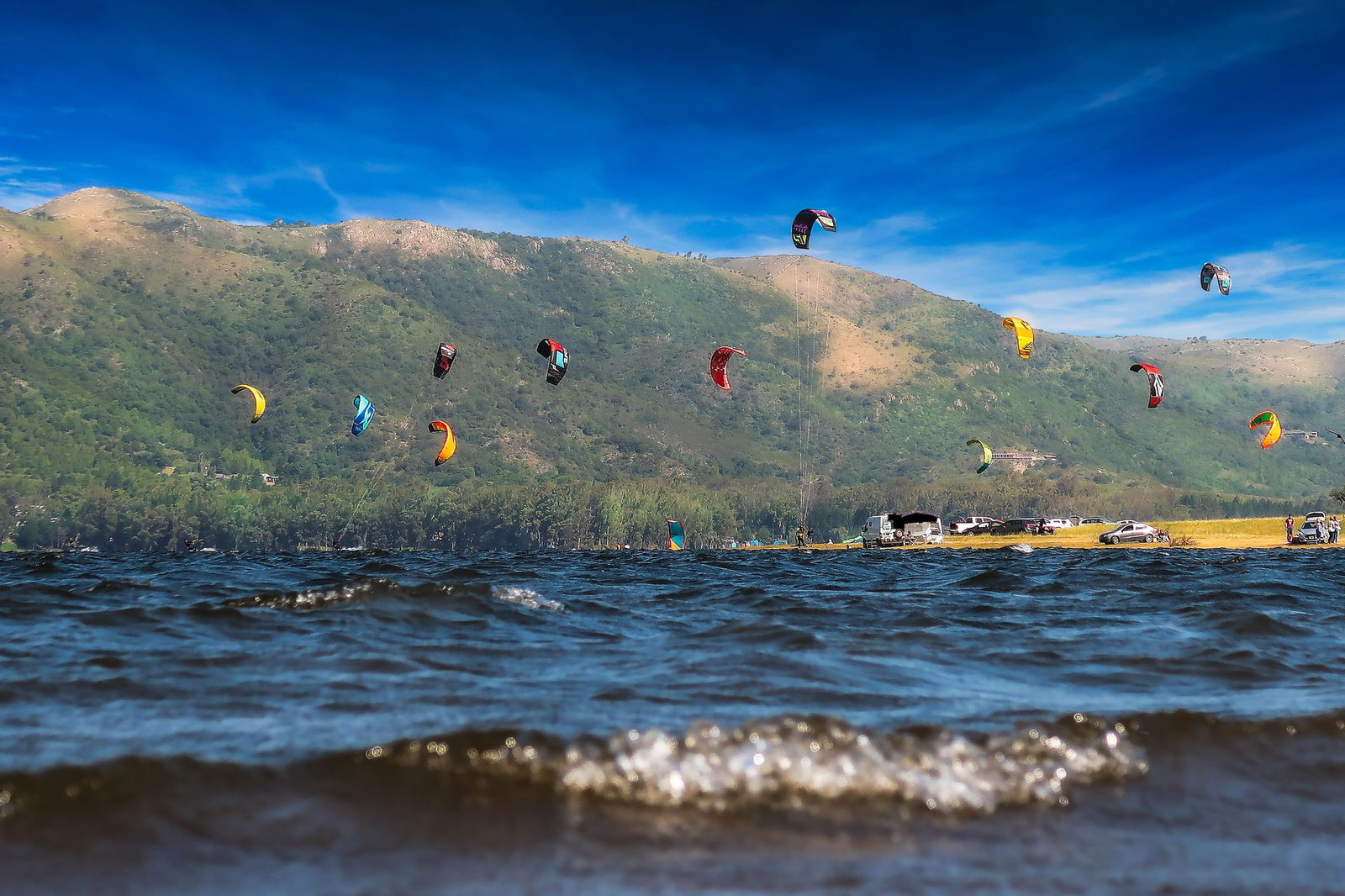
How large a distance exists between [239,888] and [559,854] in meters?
1.37

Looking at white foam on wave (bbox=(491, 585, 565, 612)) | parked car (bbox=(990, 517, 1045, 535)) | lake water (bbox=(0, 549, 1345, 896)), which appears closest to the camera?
lake water (bbox=(0, 549, 1345, 896))

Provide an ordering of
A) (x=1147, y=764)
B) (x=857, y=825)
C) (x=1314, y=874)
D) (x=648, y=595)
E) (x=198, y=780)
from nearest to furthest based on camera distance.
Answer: (x=1314, y=874) → (x=857, y=825) → (x=198, y=780) → (x=1147, y=764) → (x=648, y=595)

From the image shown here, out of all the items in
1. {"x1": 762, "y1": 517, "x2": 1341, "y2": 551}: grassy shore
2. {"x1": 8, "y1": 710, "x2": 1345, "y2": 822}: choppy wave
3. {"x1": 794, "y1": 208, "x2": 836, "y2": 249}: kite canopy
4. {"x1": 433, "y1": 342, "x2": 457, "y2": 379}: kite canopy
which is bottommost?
{"x1": 762, "y1": 517, "x2": 1341, "y2": 551}: grassy shore

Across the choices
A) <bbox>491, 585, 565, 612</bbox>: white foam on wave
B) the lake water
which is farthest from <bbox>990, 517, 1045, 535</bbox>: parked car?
the lake water

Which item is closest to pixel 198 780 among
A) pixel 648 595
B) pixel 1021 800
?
pixel 1021 800

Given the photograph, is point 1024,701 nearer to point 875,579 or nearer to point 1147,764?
point 1147,764

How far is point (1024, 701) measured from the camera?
8.27m

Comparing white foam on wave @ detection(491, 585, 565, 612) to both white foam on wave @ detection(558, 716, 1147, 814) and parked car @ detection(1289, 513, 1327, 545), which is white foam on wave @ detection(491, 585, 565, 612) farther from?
parked car @ detection(1289, 513, 1327, 545)

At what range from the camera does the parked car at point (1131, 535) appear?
228 ft

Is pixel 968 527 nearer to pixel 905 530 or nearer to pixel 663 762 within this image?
pixel 905 530

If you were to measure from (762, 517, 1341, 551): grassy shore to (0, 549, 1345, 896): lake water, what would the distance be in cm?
5454

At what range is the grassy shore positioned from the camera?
217ft

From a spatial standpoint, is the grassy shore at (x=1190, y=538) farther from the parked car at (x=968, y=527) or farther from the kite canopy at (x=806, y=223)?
the kite canopy at (x=806, y=223)

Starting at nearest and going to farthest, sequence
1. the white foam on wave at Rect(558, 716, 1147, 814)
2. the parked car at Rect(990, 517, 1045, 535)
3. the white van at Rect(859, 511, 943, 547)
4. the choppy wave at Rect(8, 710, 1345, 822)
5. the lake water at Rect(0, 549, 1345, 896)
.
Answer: the lake water at Rect(0, 549, 1345, 896)
the choppy wave at Rect(8, 710, 1345, 822)
the white foam on wave at Rect(558, 716, 1147, 814)
the white van at Rect(859, 511, 943, 547)
the parked car at Rect(990, 517, 1045, 535)
